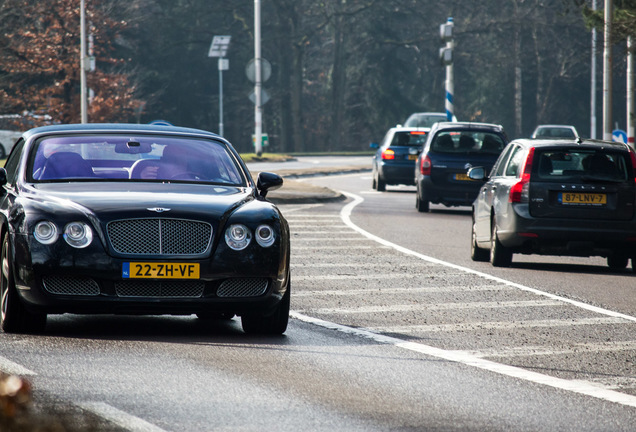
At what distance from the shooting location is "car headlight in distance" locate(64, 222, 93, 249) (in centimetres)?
870

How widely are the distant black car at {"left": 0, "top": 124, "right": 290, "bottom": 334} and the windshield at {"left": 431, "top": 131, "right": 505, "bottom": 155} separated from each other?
1581 cm

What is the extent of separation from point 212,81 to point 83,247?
73906 millimetres

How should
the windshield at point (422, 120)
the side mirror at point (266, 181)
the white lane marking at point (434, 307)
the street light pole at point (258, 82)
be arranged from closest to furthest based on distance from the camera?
1. the side mirror at point (266, 181)
2. the white lane marking at point (434, 307)
3. the windshield at point (422, 120)
4. the street light pole at point (258, 82)

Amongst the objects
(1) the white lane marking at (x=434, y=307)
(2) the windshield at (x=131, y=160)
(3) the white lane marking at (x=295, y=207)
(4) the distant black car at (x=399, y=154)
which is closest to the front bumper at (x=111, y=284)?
(2) the windshield at (x=131, y=160)

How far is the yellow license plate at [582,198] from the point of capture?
Answer: 1487 centimetres

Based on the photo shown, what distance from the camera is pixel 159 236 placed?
28.9 ft

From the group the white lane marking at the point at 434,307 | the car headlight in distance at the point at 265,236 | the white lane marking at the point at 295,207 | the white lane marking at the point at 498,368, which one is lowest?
the white lane marking at the point at 295,207

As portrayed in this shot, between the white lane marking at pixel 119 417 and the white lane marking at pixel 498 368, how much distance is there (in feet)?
8.22

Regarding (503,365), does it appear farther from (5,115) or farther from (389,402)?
(5,115)

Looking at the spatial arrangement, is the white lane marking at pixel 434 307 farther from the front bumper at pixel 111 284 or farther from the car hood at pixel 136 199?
the front bumper at pixel 111 284

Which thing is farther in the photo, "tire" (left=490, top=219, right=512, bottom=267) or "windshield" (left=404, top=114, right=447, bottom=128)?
"windshield" (left=404, top=114, right=447, bottom=128)

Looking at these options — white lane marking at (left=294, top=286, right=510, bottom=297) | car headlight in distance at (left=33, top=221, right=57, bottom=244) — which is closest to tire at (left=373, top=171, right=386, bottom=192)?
white lane marking at (left=294, top=286, right=510, bottom=297)

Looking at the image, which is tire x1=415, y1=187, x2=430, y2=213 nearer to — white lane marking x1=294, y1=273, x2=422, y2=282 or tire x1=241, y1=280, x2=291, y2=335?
white lane marking x1=294, y1=273, x2=422, y2=282

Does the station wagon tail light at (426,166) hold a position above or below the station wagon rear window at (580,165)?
below
